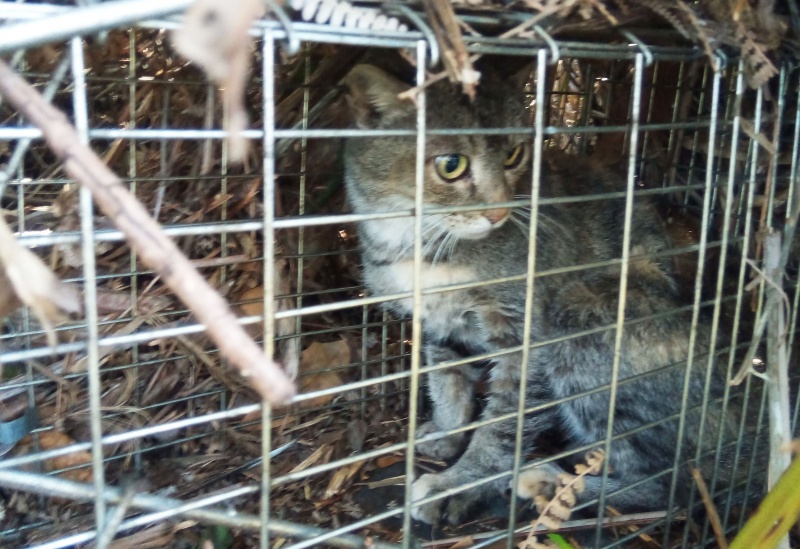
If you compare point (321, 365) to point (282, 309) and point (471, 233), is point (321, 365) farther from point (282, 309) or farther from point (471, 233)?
point (471, 233)

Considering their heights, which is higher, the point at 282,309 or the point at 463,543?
the point at 282,309

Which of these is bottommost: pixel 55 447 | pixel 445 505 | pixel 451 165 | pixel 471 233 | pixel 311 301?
pixel 445 505

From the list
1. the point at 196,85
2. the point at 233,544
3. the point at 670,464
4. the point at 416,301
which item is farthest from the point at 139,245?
the point at 670,464

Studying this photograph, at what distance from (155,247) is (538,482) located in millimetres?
1240

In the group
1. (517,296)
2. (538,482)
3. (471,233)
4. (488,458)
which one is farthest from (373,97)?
(538,482)

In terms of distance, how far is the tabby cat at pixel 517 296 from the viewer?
1396 millimetres

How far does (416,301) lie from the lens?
89 cm

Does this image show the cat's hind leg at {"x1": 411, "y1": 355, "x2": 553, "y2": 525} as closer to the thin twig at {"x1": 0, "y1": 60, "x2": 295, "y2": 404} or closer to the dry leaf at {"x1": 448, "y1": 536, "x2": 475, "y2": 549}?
the dry leaf at {"x1": 448, "y1": 536, "x2": 475, "y2": 549}

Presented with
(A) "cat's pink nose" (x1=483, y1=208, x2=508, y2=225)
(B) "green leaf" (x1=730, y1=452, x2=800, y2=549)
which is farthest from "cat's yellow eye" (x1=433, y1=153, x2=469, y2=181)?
(B) "green leaf" (x1=730, y1=452, x2=800, y2=549)

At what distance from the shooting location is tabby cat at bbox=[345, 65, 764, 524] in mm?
1396

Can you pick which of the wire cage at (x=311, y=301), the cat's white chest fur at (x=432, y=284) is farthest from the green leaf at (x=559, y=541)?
the cat's white chest fur at (x=432, y=284)

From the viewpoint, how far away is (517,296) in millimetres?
1522

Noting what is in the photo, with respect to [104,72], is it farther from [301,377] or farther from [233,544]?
[233,544]

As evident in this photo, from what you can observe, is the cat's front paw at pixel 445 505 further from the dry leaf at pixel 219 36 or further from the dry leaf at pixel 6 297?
the dry leaf at pixel 219 36
